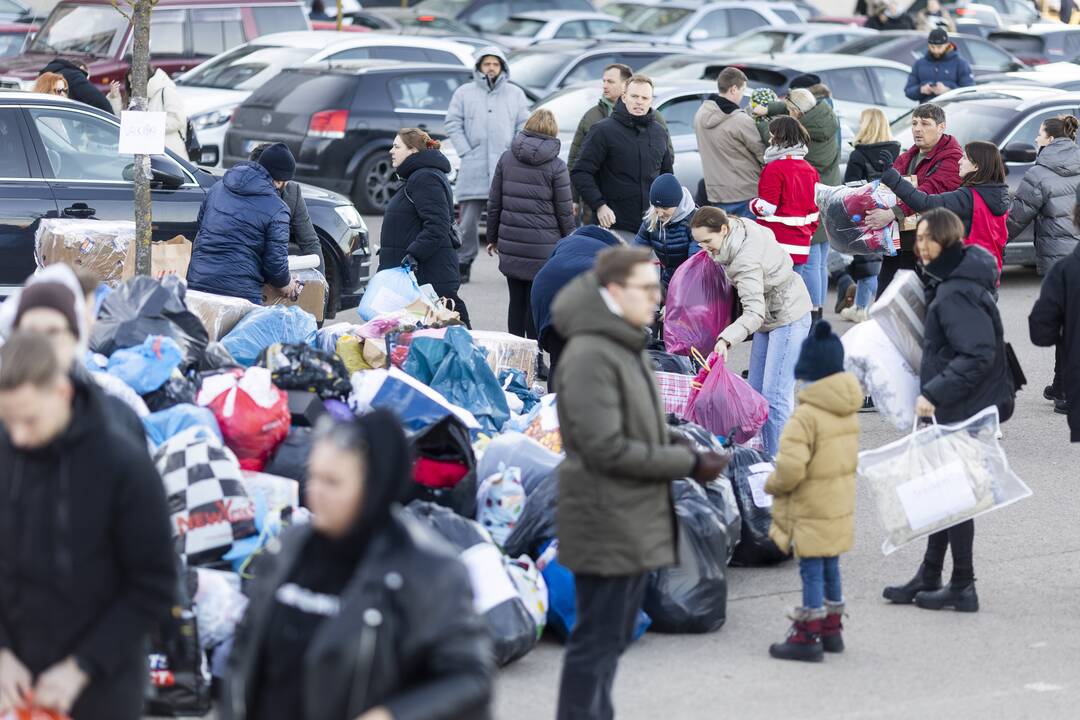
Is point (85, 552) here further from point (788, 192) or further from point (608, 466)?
point (788, 192)

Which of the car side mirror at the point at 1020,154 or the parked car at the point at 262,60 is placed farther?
the parked car at the point at 262,60

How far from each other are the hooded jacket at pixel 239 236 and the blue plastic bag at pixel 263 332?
2.25 ft

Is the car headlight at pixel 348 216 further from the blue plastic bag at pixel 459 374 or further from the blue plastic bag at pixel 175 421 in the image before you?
the blue plastic bag at pixel 175 421

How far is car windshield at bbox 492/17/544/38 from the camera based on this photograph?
2723 cm

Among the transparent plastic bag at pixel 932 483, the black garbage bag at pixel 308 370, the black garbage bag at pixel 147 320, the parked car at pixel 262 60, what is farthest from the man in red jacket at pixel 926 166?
the parked car at pixel 262 60

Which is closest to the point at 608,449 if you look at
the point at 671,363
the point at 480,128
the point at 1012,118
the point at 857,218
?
the point at 671,363

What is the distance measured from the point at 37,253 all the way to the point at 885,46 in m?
14.8

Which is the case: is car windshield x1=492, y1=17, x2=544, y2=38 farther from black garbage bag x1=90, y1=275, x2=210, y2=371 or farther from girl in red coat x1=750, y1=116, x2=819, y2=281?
black garbage bag x1=90, y1=275, x2=210, y2=371

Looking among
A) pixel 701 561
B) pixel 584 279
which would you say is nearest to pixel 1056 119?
pixel 701 561

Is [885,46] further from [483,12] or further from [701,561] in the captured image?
[701,561]

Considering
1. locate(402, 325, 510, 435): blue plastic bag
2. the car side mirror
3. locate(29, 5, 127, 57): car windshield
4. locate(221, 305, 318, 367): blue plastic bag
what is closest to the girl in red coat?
locate(402, 325, 510, 435): blue plastic bag

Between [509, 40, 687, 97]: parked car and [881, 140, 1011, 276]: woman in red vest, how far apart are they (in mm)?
10003

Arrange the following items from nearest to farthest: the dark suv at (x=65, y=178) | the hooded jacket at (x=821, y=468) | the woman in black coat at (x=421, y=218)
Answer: the hooded jacket at (x=821, y=468), the woman in black coat at (x=421, y=218), the dark suv at (x=65, y=178)

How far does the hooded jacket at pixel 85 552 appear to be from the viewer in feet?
12.4
